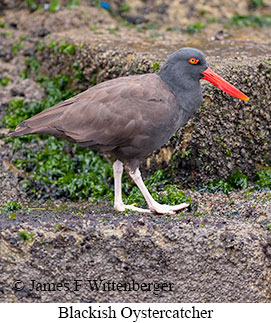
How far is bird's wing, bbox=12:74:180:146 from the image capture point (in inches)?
231

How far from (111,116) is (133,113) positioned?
0.74 ft

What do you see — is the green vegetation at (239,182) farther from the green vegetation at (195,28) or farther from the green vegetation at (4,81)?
the green vegetation at (4,81)

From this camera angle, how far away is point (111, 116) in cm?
591

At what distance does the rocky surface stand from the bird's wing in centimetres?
83

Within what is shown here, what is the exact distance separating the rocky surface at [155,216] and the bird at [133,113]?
0.72 meters

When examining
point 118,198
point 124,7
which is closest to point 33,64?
point 124,7

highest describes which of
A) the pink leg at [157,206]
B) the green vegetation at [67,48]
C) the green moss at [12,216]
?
the green vegetation at [67,48]

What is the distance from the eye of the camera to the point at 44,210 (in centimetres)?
652

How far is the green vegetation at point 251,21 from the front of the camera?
398 inches

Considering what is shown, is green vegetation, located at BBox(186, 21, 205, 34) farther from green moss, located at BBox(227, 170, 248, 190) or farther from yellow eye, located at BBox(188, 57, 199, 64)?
yellow eye, located at BBox(188, 57, 199, 64)

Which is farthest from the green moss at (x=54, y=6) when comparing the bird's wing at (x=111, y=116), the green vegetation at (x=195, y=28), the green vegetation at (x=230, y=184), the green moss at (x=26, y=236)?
the green moss at (x=26, y=236)

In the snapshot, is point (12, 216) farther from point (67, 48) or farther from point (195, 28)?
point (195, 28)

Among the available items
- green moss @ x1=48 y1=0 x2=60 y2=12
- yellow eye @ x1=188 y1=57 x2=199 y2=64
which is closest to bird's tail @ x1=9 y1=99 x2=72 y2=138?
yellow eye @ x1=188 y1=57 x2=199 y2=64

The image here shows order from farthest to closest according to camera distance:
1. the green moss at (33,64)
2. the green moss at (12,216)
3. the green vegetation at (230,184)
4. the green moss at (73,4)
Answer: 1. the green moss at (73,4)
2. the green moss at (33,64)
3. the green vegetation at (230,184)
4. the green moss at (12,216)
